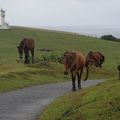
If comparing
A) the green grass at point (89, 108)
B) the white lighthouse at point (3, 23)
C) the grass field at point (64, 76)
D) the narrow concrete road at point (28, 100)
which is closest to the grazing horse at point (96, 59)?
the grass field at point (64, 76)

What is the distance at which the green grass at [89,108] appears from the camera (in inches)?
621

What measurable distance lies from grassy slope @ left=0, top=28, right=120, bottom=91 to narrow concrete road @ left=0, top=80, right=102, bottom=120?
5.06 ft

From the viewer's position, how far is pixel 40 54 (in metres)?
55.4

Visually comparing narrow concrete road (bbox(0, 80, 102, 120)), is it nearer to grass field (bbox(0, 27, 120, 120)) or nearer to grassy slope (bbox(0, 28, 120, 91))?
grass field (bbox(0, 27, 120, 120))

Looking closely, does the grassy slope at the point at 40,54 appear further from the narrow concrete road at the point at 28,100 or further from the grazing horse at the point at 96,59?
the narrow concrete road at the point at 28,100

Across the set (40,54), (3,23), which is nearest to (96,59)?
(40,54)

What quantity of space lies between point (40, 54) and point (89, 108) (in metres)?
38.5

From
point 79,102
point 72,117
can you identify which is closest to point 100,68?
point 79,102

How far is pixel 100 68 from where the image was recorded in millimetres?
42125

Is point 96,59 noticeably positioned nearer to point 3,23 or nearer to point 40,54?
point 40,54

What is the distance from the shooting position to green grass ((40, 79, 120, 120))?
15773mm

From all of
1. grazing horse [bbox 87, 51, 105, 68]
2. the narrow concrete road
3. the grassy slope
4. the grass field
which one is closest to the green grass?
the grass field

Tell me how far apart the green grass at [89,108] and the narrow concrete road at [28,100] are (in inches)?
31.9

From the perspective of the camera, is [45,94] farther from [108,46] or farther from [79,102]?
[108,46]
